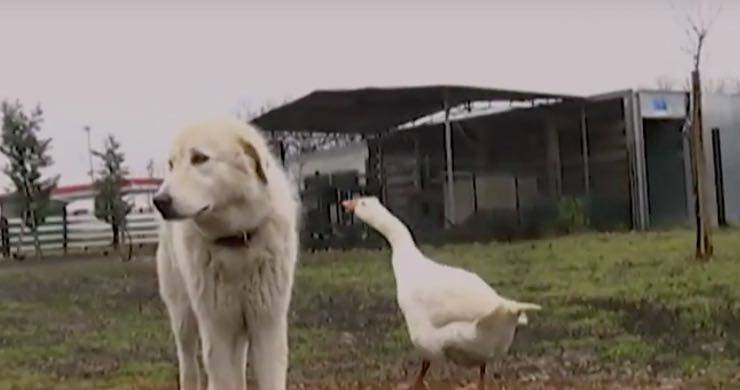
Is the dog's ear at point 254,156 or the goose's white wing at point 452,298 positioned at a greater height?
the dog's ear at point 254,156

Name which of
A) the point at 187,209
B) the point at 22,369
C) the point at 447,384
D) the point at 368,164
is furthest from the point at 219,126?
the point at 368,164

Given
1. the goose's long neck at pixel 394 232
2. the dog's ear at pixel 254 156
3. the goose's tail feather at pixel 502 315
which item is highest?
the dog's ear at pixel 254 156

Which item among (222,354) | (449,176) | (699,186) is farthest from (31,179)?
(222,354)

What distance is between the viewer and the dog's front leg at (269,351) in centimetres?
415

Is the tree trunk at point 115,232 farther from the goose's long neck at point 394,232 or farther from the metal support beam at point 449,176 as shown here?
the goose's long neck at point 394,232

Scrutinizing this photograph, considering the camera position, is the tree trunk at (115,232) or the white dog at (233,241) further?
the tree trunk at (115,232)

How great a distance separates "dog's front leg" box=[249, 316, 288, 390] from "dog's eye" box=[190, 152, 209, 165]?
0.76m

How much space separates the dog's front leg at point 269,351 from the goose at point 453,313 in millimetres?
1456

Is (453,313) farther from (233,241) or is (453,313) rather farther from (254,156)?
(254,156)

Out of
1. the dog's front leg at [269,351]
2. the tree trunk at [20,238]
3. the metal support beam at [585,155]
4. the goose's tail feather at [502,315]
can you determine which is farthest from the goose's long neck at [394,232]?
the tree trunk at [20,238]

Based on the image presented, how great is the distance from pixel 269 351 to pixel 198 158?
91 centimetres

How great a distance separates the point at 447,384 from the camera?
262 inches

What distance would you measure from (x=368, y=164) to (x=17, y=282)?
1026cm

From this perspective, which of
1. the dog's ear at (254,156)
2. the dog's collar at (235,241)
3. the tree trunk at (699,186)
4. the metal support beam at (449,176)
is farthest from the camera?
the metal support beam at (449,176)
